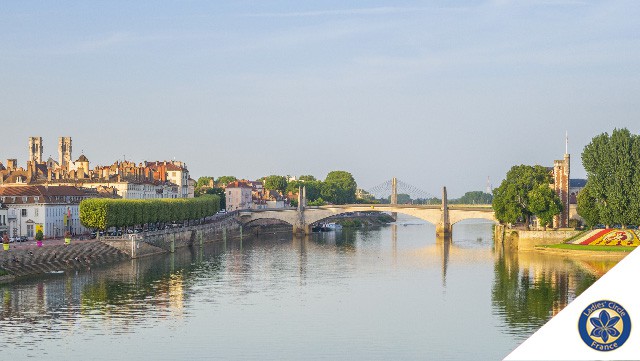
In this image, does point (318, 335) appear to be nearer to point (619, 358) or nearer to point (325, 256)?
point (619, 358)

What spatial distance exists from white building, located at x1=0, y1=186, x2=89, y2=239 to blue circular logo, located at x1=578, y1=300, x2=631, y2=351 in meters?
83.9

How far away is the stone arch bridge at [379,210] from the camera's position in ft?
438

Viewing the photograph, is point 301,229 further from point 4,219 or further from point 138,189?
point 4,219

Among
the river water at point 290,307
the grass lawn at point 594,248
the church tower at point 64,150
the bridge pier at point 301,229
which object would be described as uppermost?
the church tower at point 64,150

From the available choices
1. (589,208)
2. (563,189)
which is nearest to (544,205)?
(563,189)

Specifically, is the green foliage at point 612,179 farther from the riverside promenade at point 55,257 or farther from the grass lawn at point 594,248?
the riverside promenade at point 55,257

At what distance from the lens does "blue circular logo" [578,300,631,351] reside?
48.1 ft

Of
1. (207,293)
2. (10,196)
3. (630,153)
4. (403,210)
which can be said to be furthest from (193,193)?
(207,293)

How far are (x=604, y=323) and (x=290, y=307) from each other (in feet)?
133

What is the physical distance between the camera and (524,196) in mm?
108438

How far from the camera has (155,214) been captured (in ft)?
345

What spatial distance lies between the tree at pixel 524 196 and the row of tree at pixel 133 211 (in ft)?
124

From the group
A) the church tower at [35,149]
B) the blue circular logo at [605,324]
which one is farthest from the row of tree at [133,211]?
the blue circular logo at [605,324]

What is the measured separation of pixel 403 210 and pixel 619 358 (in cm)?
12384
